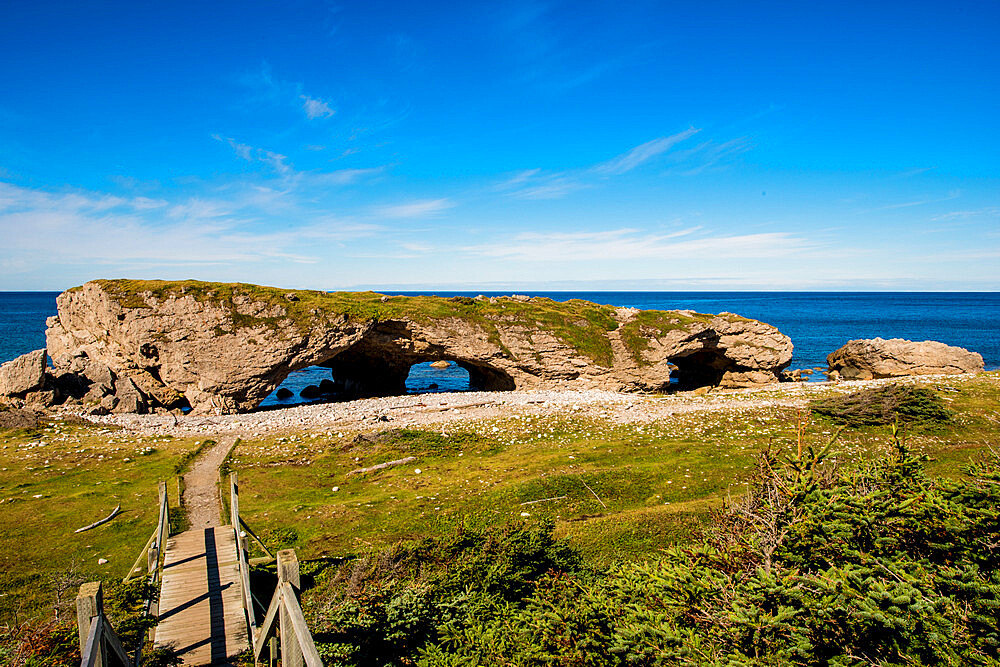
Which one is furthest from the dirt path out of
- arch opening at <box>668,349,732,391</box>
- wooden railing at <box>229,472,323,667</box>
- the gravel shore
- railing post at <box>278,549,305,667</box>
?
arch opening at <box>668,349,732,391</box>

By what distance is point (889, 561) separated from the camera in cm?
573

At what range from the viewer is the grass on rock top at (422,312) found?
116ft

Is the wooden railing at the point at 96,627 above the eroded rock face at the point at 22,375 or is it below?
above

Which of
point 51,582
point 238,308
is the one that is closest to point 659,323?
point 238,308

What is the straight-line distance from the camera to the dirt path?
16359 mm

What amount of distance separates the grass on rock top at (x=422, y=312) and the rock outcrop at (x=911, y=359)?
18.2 meters

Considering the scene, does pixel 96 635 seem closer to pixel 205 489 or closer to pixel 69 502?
pixel 205 489

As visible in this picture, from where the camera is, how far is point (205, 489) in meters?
19.2

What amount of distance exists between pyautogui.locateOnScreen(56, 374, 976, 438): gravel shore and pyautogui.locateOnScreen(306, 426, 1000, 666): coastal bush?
2147cm

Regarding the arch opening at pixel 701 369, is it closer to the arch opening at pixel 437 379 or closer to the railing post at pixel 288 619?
the arch opening at pixel 437 379

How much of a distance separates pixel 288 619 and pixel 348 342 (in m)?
32.2

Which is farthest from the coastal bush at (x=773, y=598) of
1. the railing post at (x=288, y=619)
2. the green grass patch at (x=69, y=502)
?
the green grass patch at (x=69, y=502)

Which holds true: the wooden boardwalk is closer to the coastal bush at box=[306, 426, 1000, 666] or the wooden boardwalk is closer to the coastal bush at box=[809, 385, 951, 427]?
the coastal bush at box=[306, 426, 1000, 666]

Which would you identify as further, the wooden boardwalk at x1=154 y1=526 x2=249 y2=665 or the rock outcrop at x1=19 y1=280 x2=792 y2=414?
the rock outcrop at x1=19 y1=280 x2=792 y2=414
